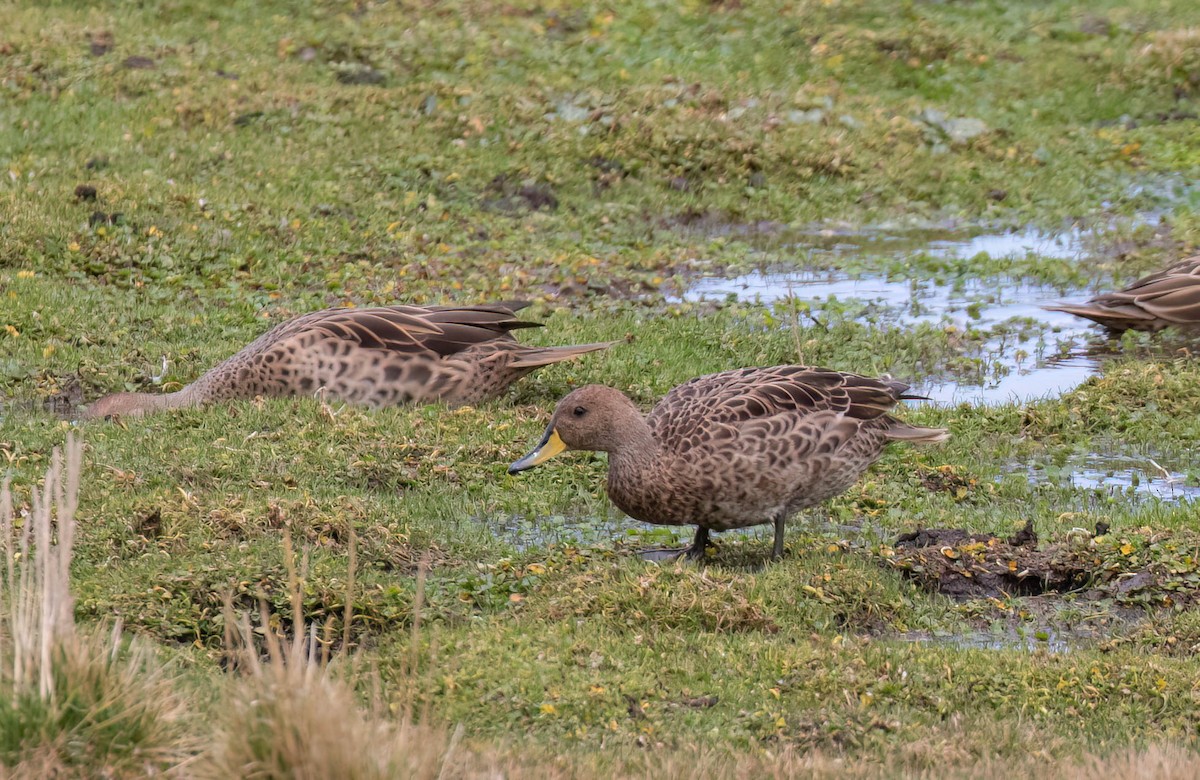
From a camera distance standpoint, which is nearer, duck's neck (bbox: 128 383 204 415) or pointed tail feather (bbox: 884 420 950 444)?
pointed tail feather (bbox: 884 420 950 444)

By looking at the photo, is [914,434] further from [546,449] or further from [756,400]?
[546,449]

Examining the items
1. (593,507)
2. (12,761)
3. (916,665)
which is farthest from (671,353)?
(12,761)

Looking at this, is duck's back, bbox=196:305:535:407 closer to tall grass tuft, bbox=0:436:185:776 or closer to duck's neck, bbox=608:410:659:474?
duck's neck, bbox=608:410:659:474

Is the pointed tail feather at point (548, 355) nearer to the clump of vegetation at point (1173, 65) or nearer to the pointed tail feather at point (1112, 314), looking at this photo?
the pointed tail feather at point (1112, 314)

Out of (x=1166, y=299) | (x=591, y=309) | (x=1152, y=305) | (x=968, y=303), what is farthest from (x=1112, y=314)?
(x=591, y=309)

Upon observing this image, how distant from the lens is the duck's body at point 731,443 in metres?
7.22

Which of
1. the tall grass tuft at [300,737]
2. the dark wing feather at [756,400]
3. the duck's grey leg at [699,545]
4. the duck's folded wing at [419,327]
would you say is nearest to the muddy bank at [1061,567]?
the dark wing feather at [756,400]

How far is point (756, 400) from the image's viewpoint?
24.3 ft

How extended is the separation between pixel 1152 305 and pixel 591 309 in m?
4.17

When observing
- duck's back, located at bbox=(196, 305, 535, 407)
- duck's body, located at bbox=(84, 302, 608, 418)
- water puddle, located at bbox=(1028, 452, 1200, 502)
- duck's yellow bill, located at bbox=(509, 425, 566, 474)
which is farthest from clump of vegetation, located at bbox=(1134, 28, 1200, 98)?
duck's yellow bill, located at bbox=(509, 425, 566, 474)

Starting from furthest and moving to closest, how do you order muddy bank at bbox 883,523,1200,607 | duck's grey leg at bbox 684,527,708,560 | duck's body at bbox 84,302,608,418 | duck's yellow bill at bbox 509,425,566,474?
1. duck's body at bbox 84,302,608,418
2. duck's yellow bill at bbox 509,425,566,474
3. duck's grey leg at bbox 684,527,708,560
4. muddy bank at bbox 883,523,1200,607

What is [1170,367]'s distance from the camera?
10.6m

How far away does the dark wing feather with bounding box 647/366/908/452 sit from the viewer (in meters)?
7.31

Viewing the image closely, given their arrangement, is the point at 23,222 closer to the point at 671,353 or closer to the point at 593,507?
the point at 671,353
